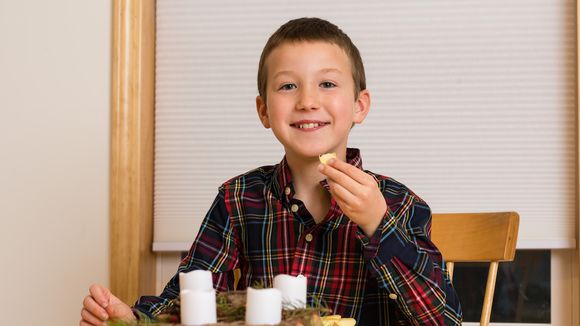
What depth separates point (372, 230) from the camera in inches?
40.5

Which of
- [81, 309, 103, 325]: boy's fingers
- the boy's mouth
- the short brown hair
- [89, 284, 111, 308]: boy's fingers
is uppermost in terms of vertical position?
the short brown hair

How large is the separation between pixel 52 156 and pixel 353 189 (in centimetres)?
141

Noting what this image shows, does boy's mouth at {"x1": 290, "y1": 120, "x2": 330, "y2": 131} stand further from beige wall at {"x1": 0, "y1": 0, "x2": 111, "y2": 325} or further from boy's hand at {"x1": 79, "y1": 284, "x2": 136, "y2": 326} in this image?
beige wall at {"x1": 0, "y1": 0, "x2": 111, "y2": 325}

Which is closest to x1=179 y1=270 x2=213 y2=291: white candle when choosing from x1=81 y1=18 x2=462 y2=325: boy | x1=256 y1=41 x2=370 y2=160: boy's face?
x1=81 y1=18 x2=462 y2=325: boy

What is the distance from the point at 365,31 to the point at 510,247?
33.4 inches

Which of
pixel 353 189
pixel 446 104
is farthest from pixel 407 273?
pixel 446 104

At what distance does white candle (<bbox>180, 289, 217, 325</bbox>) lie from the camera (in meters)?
0.61

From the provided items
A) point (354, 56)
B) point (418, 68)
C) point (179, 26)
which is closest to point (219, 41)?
point (179, 26)

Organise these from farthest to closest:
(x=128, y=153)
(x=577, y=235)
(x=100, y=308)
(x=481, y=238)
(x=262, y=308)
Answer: (x=128, y=153) < (x=577, y=235) < (x=481, y=238) < (x=100, y=308) < (x=262, y=308)

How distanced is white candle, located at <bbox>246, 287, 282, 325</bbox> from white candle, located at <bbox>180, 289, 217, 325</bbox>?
1.2 inches

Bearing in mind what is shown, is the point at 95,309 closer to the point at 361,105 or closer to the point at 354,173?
the point at 354,173

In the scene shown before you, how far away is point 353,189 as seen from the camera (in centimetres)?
98

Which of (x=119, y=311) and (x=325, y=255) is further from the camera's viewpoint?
(x=325, y=255)

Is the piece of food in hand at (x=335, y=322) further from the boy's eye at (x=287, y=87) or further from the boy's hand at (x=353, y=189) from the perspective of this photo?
the boy's eye at (x=287, y=87)
